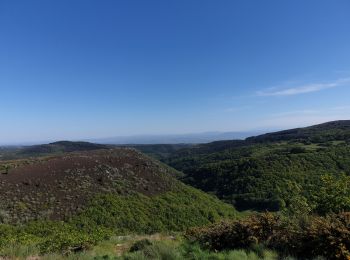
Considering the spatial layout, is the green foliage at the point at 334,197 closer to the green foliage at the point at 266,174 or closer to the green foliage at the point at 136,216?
the green foliage at the point at 136,216

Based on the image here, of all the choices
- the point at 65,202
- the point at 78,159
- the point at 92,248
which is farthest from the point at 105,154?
the point at 92,248

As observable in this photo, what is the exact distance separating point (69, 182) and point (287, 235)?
23222 millimetres

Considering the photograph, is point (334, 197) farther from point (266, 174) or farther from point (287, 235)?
point (266, 174)

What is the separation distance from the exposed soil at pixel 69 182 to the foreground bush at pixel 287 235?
673 inches

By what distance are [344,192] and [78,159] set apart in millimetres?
26758

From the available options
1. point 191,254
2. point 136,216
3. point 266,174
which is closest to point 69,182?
point 136,216

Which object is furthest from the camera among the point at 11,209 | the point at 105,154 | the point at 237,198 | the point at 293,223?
the point at 237,198

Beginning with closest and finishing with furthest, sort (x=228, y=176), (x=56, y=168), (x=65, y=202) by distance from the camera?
1. (x=65, y=202)
2. (x=56, y=168)
3. (x=228, y=176)

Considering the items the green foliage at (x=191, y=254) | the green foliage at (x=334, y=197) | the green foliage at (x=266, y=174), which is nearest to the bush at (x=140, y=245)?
the green foliage at (x=191, y=254)

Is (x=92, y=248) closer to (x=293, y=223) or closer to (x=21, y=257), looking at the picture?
(x=21, y=257)

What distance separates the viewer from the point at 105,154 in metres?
38.8

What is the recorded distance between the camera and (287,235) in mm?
9656

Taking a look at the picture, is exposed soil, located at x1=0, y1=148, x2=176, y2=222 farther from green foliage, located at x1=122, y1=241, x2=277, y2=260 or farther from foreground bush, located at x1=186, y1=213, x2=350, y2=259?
foreground bush, located at x1=186, y1=213, x2=350, y2=259

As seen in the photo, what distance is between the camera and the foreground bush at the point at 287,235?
8477mm
